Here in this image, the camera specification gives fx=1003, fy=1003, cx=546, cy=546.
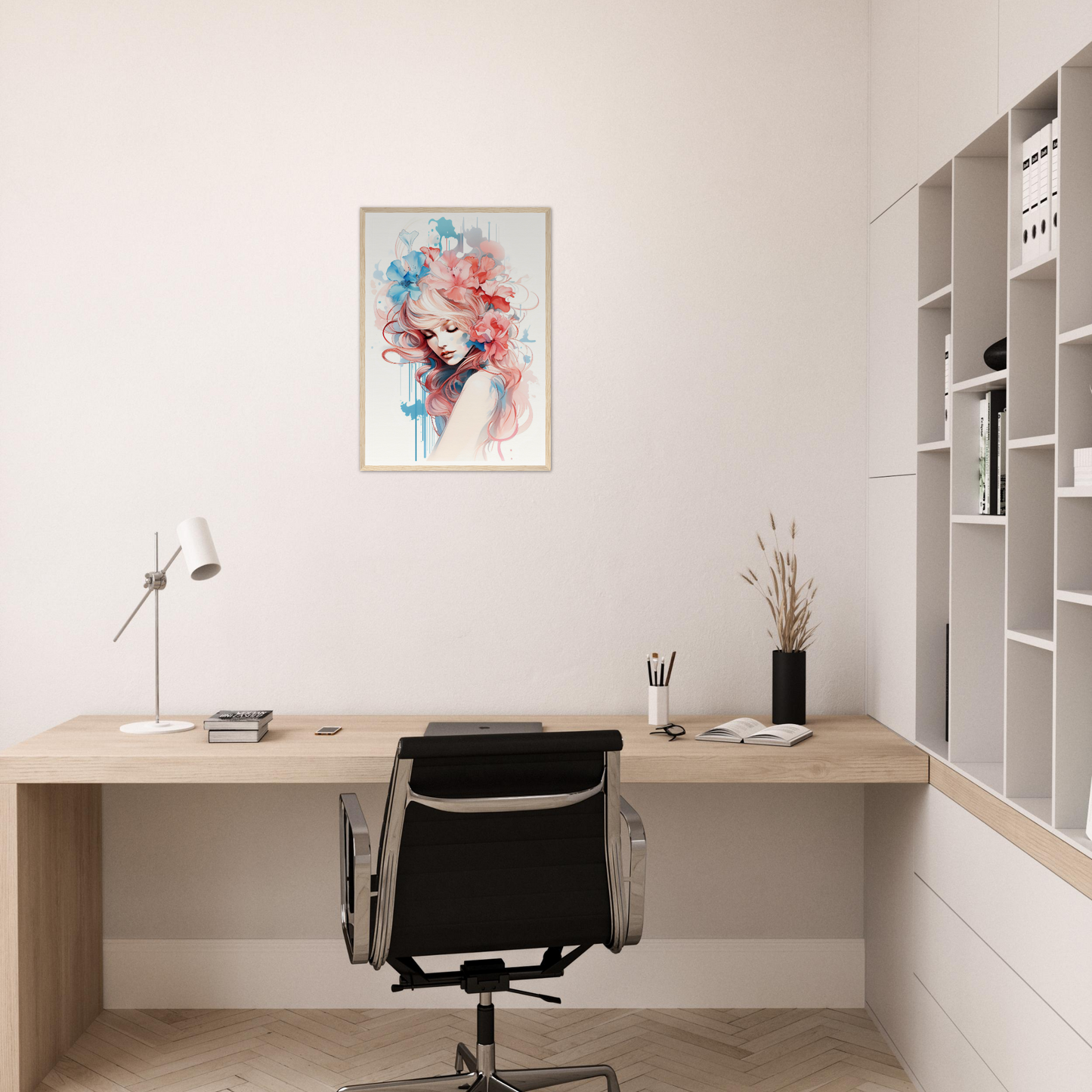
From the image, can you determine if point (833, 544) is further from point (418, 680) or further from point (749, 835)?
point (418, 680)

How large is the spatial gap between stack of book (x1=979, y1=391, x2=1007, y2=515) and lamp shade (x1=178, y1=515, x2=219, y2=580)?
6.15ft

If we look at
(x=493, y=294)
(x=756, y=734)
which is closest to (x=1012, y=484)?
(x=756, y=734)

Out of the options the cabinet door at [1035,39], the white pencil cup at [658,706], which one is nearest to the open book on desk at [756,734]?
the white pencil cup at [658,706]

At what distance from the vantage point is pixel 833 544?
9.67 ft

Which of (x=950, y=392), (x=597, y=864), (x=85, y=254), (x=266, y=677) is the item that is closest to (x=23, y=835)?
(x=266, y=677)

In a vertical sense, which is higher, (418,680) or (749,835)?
(418,680)

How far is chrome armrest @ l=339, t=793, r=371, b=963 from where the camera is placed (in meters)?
1.94

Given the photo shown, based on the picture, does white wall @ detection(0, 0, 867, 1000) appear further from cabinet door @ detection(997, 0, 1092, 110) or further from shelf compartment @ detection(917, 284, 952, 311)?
cabinet door @ detection(997, 0, 1092, 110)

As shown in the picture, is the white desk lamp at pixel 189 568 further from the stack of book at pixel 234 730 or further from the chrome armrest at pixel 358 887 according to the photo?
the chrome armrest at pixel 358 887

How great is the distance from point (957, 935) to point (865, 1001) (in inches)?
32.7

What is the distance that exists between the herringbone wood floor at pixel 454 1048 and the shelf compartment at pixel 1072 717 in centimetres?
107

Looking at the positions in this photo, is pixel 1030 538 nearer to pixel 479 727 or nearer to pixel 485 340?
pixel 479 727

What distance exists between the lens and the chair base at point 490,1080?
7.20 ft

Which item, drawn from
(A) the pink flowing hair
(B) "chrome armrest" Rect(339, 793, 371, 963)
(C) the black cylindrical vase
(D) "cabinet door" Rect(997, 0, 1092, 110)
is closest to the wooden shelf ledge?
(C) the black cylindrical vase
